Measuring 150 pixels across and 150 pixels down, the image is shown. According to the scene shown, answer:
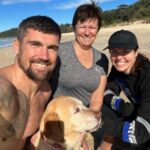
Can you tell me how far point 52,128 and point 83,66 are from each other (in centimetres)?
122

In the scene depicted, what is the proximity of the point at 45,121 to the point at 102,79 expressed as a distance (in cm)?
134

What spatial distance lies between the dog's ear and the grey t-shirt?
83 centimetres

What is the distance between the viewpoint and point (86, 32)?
408 cm

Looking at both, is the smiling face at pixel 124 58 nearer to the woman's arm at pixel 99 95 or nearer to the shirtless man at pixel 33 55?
the woman's arm at pixel 99 95

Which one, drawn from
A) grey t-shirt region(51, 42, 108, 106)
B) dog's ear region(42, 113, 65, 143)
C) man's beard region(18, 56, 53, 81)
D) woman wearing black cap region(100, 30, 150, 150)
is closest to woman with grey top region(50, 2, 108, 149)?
grey t-shirt region(51, 42, 108, 106)

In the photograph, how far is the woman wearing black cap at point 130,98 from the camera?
3551mm

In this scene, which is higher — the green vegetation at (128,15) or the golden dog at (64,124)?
the golden dog at (64,124)

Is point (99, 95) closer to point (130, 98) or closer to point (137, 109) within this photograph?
point (130, 98)

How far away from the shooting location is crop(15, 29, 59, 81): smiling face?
288cm

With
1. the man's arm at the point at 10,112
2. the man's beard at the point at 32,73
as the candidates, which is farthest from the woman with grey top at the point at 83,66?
the man's arm at the point at 10,112

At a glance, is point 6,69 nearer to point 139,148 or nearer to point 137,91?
point 137,91

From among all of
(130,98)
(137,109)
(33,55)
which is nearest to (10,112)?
(33,55)

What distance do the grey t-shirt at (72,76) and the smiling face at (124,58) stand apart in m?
0.46

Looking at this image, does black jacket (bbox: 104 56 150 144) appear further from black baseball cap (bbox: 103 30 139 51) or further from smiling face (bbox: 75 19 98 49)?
smiling face (bbox: 75 19 98 49)
